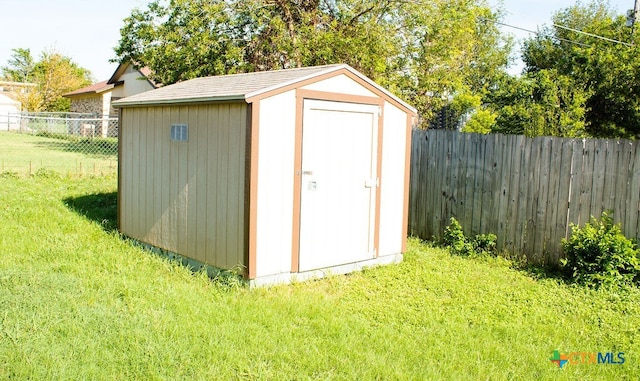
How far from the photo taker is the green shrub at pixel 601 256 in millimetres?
5680

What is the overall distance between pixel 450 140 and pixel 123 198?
14.4ft

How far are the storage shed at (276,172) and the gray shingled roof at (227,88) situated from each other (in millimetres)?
24

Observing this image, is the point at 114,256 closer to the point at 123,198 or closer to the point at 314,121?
the point at 123,198

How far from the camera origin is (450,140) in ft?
25.4

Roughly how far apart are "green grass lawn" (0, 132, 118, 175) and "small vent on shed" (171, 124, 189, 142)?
224 inches

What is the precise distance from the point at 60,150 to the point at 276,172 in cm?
1606

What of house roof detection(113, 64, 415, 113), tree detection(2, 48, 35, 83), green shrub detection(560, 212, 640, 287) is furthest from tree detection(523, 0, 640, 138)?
tree detection(2, 48, 35, 83)

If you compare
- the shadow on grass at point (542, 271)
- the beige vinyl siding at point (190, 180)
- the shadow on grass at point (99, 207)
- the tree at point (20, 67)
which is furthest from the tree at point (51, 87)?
the shadow on grass at point (542, 271)

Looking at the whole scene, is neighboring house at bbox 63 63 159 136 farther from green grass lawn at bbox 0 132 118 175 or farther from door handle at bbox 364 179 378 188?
door handle at bbox 364 179 378 188

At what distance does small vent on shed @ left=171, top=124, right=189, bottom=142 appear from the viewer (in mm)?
6172

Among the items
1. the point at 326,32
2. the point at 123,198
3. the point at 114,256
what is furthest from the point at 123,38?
the point at 114,256

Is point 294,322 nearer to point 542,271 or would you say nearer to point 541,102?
point 542,271

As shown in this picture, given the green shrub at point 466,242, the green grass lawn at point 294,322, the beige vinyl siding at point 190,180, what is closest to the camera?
the green grass lawn at point 294,322

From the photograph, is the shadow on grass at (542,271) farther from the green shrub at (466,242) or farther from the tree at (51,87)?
the tree at (51,87)
